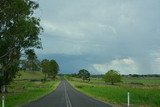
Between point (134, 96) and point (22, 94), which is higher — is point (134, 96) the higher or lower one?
the lower one

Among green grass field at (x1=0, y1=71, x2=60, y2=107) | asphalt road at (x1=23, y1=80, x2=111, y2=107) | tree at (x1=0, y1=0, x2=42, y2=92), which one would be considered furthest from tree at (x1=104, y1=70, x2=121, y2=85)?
asphalt road at (x1=23, y1=80, x2=111, y2=107)

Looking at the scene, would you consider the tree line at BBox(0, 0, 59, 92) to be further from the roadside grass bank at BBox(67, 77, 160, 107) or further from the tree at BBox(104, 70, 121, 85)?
the tree at BBox(104, 70, 121, 85)

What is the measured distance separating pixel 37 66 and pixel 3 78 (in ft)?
36.4

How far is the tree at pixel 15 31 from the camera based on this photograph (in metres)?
46.5

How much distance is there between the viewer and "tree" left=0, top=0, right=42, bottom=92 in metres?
46.5

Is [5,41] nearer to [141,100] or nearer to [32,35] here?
[32,35]

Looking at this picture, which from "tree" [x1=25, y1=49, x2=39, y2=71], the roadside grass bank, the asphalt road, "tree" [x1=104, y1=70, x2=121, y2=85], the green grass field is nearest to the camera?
the asphalt road

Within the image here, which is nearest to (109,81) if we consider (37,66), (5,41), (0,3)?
(37,66)

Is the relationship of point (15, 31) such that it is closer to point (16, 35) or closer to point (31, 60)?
point (16, 35)

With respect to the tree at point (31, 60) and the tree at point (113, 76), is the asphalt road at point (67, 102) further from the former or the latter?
the tree at point (113, 76)

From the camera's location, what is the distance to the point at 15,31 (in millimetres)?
51094

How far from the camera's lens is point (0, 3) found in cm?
4347

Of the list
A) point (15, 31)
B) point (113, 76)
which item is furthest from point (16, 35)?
point (113, 76)

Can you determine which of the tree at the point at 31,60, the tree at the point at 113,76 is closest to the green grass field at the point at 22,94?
the tree at the point at 31,60
